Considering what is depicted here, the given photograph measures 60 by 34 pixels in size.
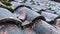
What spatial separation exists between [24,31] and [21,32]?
0.26 ft

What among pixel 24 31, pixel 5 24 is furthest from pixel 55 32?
A: pixel 5 24

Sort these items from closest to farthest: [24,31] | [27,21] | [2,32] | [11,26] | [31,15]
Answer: [2,32]
[11,26]
[24,31]
[27,21]
[31,15]

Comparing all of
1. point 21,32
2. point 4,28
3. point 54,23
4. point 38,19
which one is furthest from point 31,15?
point 4,28

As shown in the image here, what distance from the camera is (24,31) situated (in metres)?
2.24

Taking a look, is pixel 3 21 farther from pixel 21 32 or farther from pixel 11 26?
pixel 21 32

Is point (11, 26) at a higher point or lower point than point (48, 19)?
higher

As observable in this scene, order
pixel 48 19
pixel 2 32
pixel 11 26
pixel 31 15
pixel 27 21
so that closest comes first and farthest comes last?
1. pixel 2 32
2. pixel 11 26
3. pixel 27 21
4. pixel 31 15
5. pixel 48 19

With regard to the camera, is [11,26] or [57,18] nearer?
[11,26]

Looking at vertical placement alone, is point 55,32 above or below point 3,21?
below

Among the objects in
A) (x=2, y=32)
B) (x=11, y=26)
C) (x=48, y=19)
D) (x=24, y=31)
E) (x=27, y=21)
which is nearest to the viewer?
(x=2, y=32)

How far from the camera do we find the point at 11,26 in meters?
2.09

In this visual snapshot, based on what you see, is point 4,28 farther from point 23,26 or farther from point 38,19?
point 38,19

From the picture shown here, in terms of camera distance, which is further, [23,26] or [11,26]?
[23,26]

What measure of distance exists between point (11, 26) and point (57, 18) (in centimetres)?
88
